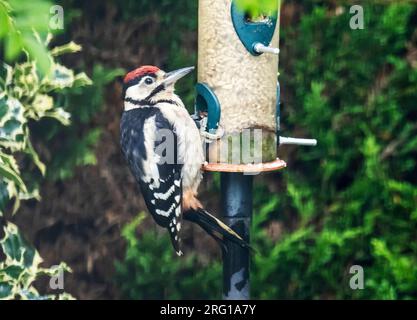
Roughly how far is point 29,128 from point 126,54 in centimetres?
63

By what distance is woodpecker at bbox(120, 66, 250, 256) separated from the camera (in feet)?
11.4

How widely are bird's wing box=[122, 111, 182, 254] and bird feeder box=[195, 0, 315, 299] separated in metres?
0.19

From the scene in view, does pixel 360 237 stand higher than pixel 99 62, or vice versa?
pixel 99 62

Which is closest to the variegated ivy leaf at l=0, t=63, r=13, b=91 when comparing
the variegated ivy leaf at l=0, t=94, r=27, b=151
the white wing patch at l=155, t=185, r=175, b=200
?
the variegated ivy leaf at l=0, t=94, r=27, b=151

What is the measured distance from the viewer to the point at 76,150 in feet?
16.7

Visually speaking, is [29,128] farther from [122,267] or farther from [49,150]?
[122,267]

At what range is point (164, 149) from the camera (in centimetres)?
354

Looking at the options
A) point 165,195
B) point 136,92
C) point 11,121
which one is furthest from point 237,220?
point 11,121

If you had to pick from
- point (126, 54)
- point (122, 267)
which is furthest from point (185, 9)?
point (122, 267)

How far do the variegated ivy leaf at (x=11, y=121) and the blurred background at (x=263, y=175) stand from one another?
97 mm

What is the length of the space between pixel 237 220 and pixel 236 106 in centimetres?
42

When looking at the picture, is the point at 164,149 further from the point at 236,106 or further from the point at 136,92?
the point at 236,106

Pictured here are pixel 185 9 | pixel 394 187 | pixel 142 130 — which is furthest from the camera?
pixel 185 9

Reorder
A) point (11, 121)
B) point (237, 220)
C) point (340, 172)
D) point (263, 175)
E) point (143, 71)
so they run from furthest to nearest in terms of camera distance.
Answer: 1. point (263, 175)
2. point (340, 172)
3. point (11, 121)
4. point (237, 220)
5. point (143, 71)
